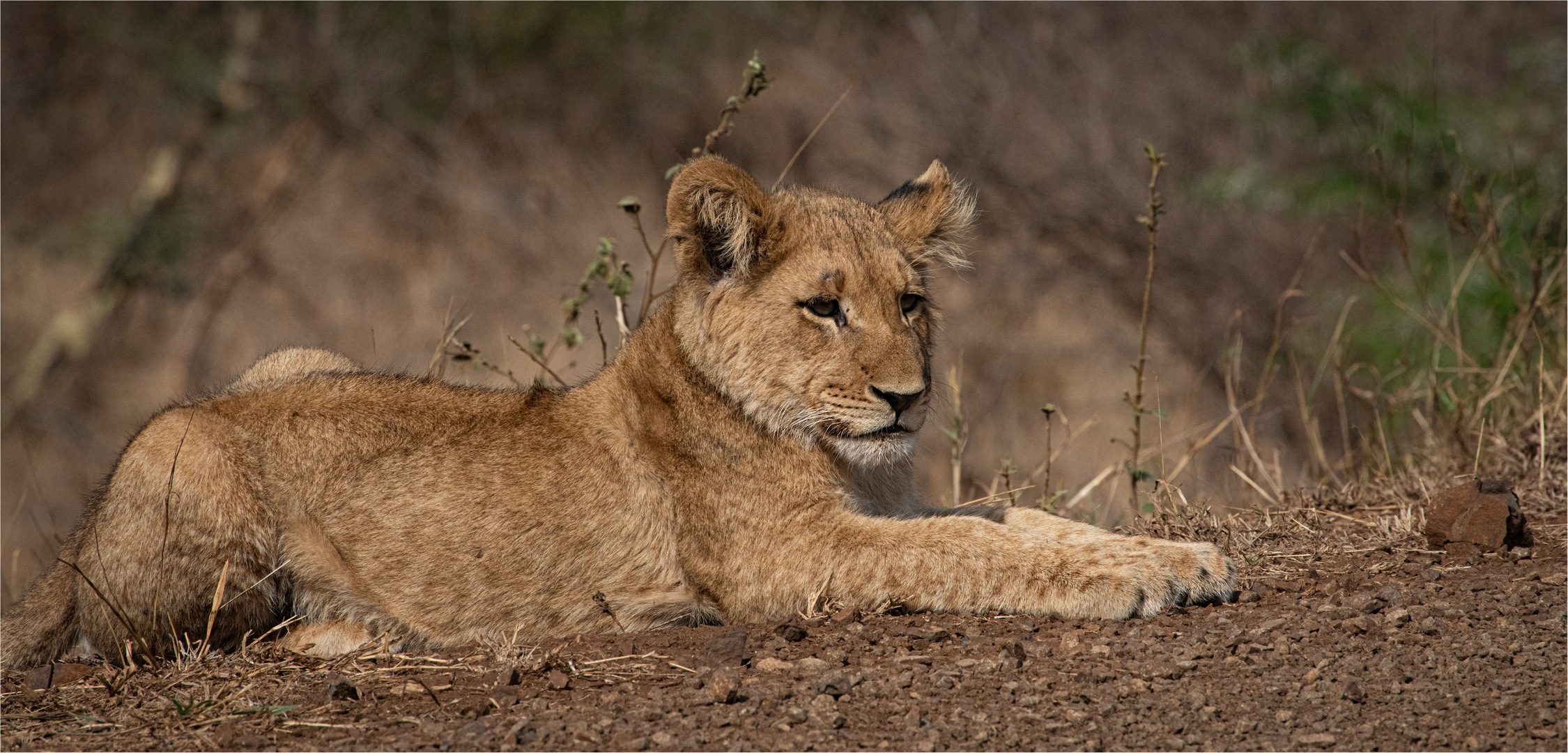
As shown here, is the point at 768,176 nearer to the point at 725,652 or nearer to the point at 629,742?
the point at 725,652

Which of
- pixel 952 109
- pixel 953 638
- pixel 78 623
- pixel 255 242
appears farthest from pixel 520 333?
pixel 953 638

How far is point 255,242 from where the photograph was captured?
14781 mm

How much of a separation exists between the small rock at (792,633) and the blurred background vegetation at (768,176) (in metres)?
3.87

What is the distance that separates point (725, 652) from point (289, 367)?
2.53m

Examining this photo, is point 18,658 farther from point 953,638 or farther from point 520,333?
point 520,333

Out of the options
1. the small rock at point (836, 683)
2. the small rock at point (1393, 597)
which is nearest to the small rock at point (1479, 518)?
the small rock at point (1393, 597)

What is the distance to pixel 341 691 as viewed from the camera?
11.9ft

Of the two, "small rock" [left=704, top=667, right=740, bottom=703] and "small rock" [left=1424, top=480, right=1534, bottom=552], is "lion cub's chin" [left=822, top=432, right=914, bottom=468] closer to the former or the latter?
"small rock" [left=704, top=667, right=740, bottom=703]

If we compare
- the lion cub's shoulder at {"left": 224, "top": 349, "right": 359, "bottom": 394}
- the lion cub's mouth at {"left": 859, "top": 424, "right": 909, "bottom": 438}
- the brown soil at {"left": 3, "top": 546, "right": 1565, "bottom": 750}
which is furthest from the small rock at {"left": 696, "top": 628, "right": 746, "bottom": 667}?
the lion cub's shoulder at {"left": 224, "top": 349, "right": 359, "bottom": 394}

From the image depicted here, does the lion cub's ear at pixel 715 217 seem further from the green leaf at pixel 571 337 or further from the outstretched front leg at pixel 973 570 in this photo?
the green leaf at pixel 571 337

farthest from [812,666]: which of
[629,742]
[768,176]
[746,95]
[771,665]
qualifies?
[768,176]

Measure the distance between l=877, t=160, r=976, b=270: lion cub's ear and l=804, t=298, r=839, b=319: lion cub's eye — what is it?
63cm

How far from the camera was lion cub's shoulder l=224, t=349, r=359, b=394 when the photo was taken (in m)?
4.92

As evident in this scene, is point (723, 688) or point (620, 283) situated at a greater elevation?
point (620, 283)
